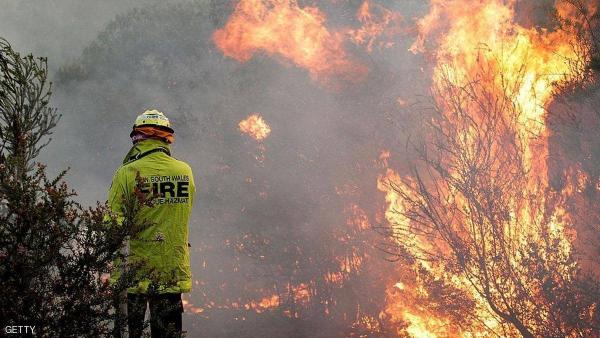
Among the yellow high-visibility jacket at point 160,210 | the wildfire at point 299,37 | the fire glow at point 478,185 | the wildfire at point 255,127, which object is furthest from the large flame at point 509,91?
the wildfire at point 255,127

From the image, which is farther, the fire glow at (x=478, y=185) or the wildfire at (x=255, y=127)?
the wildfire at (x=255, y=127)

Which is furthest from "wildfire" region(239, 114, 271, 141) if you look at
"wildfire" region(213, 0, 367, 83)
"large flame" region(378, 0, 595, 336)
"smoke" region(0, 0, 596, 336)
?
"large flame" region(378, 0, 595, 336)

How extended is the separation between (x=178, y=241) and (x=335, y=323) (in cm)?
677

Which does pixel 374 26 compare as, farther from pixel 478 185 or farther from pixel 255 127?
pixel 478 185

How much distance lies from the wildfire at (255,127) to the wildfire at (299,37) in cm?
170

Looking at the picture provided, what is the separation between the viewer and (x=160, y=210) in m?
3.38

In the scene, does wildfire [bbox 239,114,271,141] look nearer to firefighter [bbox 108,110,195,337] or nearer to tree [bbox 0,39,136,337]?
firefighter [bbox 108,110,195,337]

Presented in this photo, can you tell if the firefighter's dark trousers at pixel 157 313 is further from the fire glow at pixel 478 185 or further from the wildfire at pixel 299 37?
the wildfire at pixel 299 37

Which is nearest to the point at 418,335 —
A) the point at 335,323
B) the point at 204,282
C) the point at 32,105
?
the point at 335,323

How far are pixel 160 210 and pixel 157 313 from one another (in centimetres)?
63

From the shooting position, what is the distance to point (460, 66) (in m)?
8.15

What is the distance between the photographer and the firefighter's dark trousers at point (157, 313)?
314 cm

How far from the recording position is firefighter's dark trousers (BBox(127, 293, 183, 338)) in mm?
3143

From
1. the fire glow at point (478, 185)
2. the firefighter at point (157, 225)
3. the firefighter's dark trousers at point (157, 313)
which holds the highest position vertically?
the fire glow at point (478, 185)
